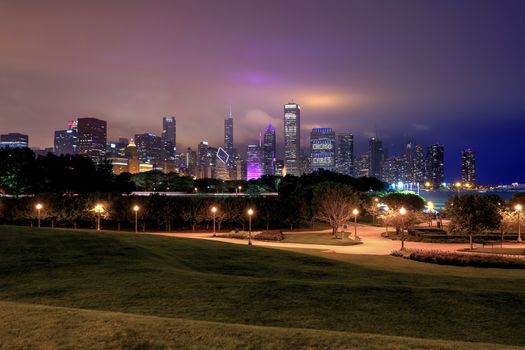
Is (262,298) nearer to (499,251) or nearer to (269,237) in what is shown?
(499,251)

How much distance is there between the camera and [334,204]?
60.1 m

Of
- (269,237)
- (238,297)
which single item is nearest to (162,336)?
(238,297)

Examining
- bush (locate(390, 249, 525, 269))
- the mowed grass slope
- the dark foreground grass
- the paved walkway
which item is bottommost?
the paved walkway

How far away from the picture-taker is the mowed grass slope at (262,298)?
12117mm

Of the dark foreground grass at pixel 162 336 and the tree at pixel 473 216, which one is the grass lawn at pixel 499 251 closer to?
the tree at pixel 473 216

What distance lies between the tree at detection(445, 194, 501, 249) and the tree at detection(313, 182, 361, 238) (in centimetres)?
1632

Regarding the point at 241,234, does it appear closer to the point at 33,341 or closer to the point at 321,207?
the point at 321,207

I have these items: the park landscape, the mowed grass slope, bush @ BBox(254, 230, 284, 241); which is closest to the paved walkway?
the park landscape

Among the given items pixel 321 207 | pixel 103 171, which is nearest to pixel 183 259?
pixel 321 207

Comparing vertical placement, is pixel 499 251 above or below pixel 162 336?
below

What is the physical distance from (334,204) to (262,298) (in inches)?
1822

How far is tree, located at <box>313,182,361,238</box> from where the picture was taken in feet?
196

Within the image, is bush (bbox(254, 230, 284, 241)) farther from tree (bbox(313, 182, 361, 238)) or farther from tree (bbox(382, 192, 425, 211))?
tree (bbox(382, 192, 425, 211))

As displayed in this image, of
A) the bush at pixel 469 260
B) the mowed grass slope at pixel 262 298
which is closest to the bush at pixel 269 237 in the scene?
the bush at pixel 469 260
